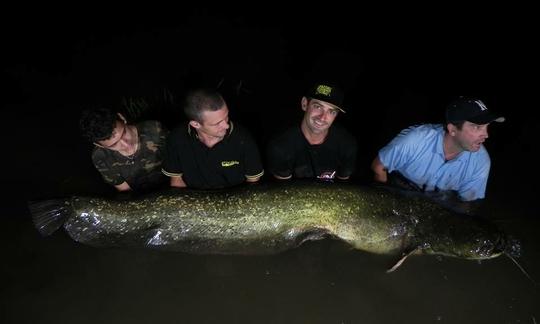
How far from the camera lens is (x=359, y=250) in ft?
10.4

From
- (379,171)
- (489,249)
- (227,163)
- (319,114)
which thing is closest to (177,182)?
(227,163)

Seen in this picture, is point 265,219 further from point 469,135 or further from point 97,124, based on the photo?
point 469,135

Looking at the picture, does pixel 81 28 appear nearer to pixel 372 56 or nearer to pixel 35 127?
pixel 35 127

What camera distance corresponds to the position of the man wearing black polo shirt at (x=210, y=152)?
2920mm

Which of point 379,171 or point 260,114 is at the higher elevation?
point 260,114

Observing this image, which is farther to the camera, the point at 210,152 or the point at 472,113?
the point at 210,152

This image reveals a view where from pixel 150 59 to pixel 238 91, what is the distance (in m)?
1.90

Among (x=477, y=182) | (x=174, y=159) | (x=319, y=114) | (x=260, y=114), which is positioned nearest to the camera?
(x=319, y=114)

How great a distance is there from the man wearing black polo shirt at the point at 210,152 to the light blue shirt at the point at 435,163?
1.25m

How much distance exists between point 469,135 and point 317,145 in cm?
119

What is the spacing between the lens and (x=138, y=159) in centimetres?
350

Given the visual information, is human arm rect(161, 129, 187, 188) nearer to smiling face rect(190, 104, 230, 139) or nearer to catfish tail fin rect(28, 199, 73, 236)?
smiling face rect(190, 104, 230, 139)

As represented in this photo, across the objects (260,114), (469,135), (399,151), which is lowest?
(399,151)

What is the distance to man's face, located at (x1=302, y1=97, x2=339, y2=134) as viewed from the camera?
9.86 feet
